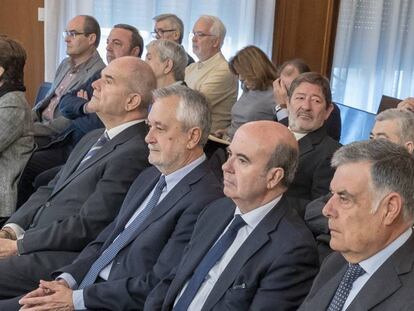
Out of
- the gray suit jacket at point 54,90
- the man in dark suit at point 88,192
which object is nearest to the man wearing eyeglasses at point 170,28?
the gray suit jacket at point 54,90

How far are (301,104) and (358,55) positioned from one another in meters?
3.61

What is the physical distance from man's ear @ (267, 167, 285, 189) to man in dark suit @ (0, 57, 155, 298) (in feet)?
2.94

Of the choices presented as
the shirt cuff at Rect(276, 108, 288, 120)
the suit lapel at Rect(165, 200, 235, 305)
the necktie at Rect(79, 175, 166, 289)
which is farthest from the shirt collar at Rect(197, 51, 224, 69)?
the suit lapel at Rect(165, 200, 235, 305)

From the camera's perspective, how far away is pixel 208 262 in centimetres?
211

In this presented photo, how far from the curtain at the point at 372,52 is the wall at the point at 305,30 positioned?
0.12 meters

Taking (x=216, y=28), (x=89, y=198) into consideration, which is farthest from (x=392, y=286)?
(x=216, y=28)

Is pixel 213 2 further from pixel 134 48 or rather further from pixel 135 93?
pixel 135 93

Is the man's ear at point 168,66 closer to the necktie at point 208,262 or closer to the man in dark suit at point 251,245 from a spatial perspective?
the man in dark suit at point 251,245

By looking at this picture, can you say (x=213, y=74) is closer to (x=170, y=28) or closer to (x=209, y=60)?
(x=209, y=60)

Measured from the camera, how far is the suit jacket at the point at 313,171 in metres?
2.90

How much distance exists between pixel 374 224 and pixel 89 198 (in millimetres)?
1465

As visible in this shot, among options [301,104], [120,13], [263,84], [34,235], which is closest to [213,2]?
[120,13]

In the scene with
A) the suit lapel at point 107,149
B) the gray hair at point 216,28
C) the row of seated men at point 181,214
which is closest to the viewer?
the row of seated men at point 181,214

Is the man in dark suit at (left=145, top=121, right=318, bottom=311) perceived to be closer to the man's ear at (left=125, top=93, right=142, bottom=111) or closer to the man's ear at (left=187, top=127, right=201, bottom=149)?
the man's ear at (left=187, top=127, right=201, bottom=149)
